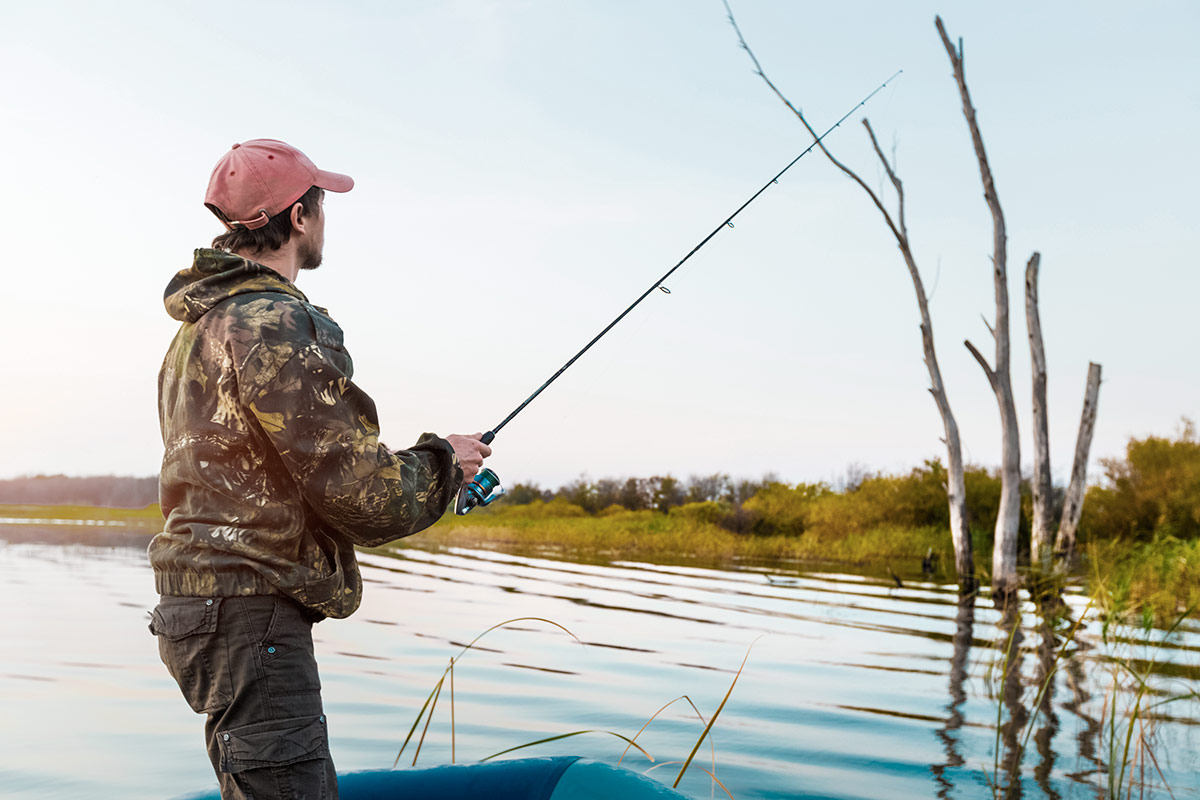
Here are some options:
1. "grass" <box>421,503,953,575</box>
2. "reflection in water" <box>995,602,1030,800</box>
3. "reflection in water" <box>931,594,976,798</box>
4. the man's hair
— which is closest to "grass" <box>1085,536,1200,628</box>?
"reflection in water" <box>931,594,976,798</box>

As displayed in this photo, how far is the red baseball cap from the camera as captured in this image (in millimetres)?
1769

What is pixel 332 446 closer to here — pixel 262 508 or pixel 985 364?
pixel 262 508

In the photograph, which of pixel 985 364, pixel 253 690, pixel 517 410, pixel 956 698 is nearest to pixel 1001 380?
pixel 985 364

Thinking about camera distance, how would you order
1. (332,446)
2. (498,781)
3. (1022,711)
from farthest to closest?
(1022,711), (498,781), (332,446)

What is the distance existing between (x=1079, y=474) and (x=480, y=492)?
11337 mm

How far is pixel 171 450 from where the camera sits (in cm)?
166

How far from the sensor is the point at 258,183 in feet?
5.79

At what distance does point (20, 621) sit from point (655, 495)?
1367 centimetres

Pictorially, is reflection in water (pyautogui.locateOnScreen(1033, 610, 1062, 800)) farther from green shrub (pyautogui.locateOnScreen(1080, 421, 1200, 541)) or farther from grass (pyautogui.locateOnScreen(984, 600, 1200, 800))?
green shrub (pyautogui.locateOnScreen(1080, 421, 1200, 541))

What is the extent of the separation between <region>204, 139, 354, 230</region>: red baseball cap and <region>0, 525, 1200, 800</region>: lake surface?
217 cm

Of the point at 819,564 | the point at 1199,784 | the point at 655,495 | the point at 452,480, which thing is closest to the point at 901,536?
the point at 819,564

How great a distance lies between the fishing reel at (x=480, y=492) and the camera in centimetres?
191

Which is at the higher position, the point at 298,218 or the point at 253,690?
the point at 298,218

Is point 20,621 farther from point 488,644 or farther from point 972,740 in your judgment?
point 972,740
